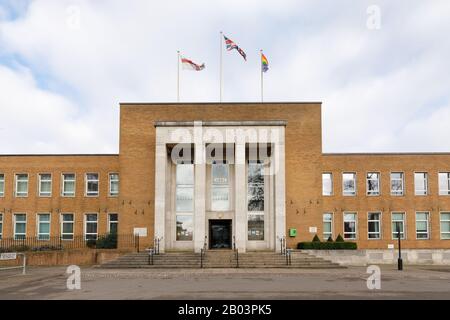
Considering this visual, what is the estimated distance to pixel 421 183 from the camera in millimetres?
38031

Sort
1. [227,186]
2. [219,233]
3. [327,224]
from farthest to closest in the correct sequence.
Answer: [327,224] → [227,186] → [219,233]

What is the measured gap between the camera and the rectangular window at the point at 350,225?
3759 cm

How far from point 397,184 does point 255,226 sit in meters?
12.0

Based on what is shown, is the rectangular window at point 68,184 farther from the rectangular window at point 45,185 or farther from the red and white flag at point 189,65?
the red and white flag at point 189,65

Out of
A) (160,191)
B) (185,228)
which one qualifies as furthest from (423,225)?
(160,191)

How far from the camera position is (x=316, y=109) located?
35.1 metres

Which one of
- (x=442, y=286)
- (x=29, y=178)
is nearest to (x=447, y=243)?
(x=442, y=286)

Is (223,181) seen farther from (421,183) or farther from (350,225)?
(421,183)

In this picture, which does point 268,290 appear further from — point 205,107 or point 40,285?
point 205,107

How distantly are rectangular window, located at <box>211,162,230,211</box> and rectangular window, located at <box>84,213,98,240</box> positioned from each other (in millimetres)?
9602

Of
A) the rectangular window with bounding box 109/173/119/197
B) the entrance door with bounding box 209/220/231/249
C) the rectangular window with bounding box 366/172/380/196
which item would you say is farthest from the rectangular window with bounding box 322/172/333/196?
the rectangular window with bounding box 109/173/119/197

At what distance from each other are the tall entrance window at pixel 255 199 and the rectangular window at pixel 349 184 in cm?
710

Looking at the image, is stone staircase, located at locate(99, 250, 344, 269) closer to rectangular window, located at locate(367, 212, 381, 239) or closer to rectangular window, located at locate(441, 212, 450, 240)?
rectangular window, located at locate(367, 212, 381, 239)

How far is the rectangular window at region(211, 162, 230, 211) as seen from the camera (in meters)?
34.9
